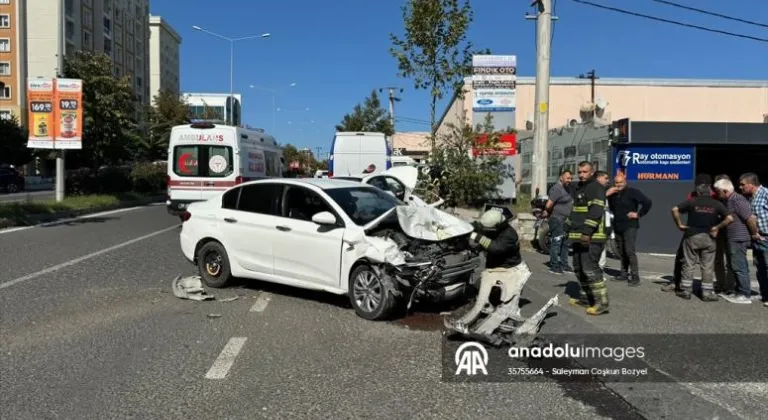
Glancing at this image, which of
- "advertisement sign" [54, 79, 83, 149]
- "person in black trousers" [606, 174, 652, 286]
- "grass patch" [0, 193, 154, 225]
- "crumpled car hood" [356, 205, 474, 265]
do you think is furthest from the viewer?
"advertisement sign" [54, 79, 83, 149]

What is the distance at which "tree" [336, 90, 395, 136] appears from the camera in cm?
4872

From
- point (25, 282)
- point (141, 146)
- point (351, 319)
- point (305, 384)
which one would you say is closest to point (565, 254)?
point (351, 319)

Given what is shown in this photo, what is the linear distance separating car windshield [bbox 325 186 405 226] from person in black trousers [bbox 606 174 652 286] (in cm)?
348

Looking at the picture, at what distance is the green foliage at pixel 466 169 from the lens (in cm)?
1730

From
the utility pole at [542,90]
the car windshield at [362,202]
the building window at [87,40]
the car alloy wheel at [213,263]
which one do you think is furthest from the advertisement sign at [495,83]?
the building window at [87,40]

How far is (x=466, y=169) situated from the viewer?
57.3 feet

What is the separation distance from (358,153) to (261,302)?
38.8ft

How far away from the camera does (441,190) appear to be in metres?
17.6

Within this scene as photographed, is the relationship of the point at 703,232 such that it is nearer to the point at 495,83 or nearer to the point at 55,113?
the point at 495,83

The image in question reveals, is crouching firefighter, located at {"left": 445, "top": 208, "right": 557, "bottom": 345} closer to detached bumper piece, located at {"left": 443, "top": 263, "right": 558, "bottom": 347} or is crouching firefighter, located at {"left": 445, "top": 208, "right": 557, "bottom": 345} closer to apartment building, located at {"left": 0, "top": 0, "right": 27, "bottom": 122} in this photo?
detached bumper piece, located at {"left": 443, "top": 263, "right": 558, "bottom": 347}

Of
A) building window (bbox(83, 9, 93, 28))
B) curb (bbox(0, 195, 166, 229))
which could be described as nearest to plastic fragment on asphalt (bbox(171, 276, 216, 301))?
curb (bbox(0, 195, 166, 229))

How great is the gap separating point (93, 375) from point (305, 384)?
67.9 inches

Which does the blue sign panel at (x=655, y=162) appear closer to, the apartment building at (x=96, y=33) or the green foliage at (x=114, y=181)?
the green foliage at (x=114, y=181)

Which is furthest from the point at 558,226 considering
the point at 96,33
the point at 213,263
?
the point at 96,33
